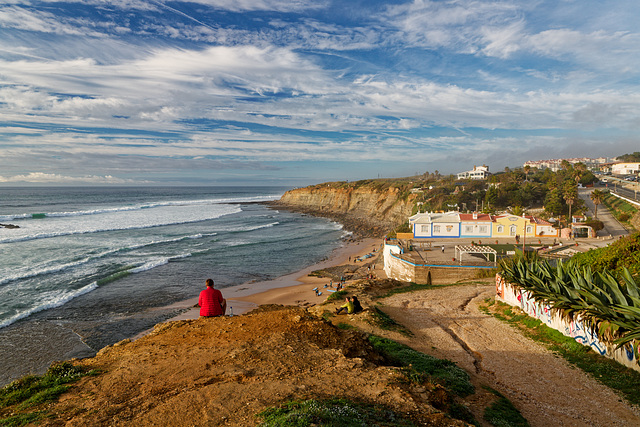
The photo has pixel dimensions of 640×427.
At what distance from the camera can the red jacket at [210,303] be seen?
9.58 m

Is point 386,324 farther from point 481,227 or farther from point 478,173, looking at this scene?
point 478,173

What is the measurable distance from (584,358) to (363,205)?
71869mm

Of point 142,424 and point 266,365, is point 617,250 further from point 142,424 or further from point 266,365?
point 142,424

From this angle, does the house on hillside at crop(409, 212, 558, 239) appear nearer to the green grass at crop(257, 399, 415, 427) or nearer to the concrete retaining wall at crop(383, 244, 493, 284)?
the concrete retaining wall at crop(383, 244, 493, 284)

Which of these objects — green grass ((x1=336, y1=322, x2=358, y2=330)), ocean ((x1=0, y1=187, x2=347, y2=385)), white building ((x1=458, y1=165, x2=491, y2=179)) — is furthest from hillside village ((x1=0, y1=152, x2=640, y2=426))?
white building ((x1=458, y1=165, x2=491, y2=179))

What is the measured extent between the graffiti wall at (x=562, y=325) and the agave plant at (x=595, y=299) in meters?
0.20

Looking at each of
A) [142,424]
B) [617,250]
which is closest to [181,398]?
[142,424]

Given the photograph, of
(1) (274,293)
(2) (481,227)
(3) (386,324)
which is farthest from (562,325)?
(2) (481,227)

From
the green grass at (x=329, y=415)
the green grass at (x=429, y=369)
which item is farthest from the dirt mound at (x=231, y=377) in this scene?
the green grass at (x=429, y=369)

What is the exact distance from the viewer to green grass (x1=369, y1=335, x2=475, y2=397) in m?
7.36

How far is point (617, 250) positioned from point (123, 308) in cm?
2533

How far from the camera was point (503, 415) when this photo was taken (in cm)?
662

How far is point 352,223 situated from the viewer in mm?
67625

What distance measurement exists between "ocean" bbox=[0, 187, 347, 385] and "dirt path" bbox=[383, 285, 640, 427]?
14054 millimetres
